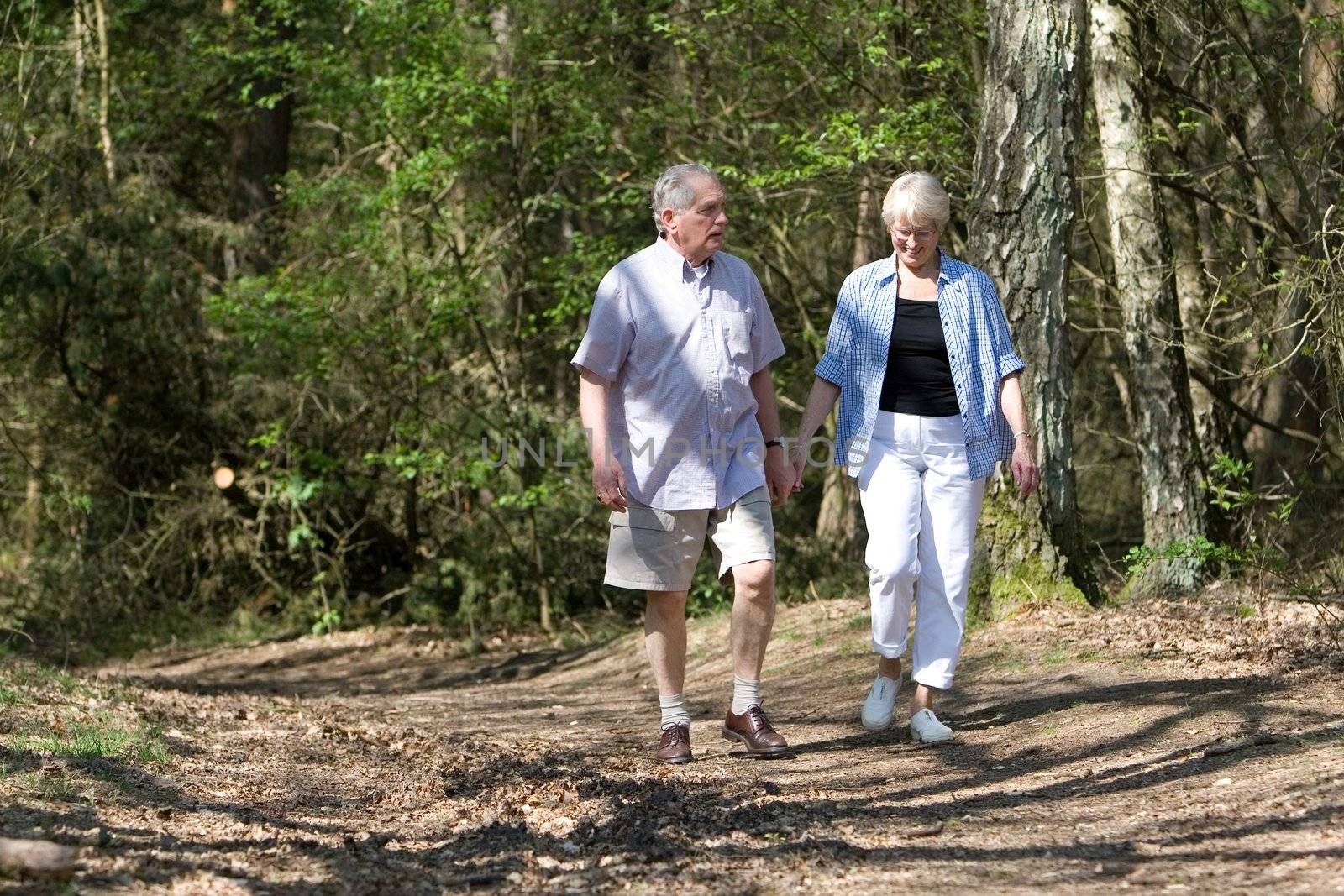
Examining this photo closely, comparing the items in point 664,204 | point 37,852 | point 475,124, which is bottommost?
point 37,852

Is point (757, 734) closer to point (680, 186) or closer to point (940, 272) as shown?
point (940, 272)

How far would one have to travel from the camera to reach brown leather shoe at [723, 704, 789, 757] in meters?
5.35

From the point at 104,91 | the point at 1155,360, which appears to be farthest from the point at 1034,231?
the point at 104,91

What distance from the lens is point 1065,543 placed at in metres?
7.71

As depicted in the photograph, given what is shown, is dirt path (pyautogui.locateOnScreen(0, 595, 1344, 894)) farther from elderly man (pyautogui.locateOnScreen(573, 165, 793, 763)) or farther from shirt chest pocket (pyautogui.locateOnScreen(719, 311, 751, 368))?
shirt chest pocket (pyautogui.locateOnScreen(719, 311, 751, 368))

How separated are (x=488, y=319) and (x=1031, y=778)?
8065 millimetres

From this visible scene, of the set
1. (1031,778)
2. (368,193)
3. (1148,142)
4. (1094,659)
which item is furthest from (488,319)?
(1031,778)

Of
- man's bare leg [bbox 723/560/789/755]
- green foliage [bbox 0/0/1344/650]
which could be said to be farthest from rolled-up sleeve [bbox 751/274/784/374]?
green foliage [bbox 0/0/1344/650]

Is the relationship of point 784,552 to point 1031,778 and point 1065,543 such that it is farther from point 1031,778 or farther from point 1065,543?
point 1031,778

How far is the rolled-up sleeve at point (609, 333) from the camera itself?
5207 millimetres

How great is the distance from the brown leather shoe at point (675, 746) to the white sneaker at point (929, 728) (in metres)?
0.87

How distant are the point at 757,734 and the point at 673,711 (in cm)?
31

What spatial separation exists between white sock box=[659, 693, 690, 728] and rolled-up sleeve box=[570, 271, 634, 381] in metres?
1.17

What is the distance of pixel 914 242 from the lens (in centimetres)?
540
